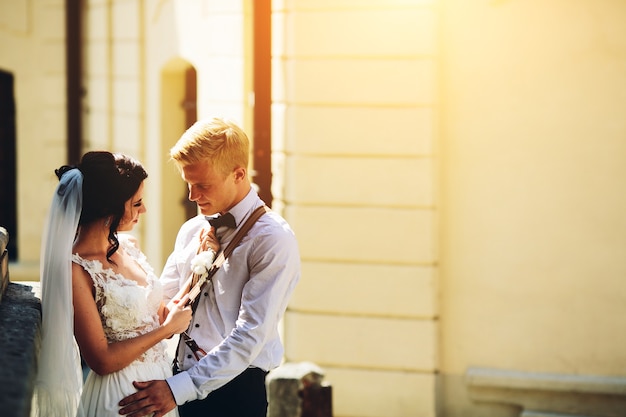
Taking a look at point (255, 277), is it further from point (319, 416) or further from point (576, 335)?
point (576, 335)

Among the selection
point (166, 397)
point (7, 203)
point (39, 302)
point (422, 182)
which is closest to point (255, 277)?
point (166, 397)

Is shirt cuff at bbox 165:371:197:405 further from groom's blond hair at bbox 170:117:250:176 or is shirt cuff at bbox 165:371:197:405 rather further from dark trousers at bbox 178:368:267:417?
groom's blond hair at bbox 170:117:250:176

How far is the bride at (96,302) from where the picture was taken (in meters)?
3.36

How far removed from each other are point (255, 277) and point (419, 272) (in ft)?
10.9

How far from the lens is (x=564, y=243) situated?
6551 mm

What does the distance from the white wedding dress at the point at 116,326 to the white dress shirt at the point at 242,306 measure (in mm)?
167

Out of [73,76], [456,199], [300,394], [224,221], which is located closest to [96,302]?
[224,221]

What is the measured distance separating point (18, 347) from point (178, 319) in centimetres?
95

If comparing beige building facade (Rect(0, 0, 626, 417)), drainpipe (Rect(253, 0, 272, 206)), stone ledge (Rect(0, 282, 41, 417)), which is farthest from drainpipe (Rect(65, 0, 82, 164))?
stone ledge (Rect(0, 282, 41, 417))

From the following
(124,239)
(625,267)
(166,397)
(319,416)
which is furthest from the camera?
(625,267)

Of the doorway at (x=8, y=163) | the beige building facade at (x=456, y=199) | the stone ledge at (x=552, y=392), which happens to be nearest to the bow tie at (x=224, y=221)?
the beige building facade at (x=456, y=199)

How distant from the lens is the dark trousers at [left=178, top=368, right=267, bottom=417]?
3.67 metres

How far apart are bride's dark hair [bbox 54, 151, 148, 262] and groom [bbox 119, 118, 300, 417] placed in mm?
176

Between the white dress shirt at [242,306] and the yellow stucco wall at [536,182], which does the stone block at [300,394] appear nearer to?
the white dress shirt at [242,306]
